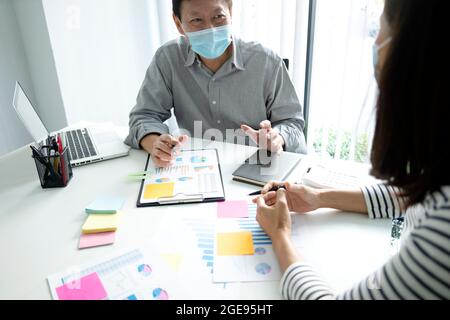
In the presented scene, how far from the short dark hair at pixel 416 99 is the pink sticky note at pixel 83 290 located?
58 cm

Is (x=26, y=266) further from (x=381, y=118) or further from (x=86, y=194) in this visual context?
(x=381, y=118)

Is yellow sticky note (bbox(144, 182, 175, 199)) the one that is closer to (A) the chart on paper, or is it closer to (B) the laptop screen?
(A) the chart on paper

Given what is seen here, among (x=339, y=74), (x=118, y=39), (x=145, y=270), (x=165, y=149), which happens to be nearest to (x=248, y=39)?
(x=339, y=74)

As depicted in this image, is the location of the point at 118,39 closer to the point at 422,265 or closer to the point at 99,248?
the point at 99,248

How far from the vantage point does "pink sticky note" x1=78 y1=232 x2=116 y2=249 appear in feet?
2.72

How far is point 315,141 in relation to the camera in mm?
2246

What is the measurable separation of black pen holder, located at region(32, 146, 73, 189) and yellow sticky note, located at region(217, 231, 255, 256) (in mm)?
548

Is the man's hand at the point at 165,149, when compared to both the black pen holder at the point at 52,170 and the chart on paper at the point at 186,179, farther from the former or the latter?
the black pen holder at the point at 52,170

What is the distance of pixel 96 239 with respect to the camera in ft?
2.78

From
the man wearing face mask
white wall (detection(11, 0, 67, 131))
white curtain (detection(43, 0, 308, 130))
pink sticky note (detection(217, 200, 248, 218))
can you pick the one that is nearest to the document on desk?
pink sticky note (detection(217, 200, 248, 218))

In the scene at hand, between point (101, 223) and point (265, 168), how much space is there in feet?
1.67

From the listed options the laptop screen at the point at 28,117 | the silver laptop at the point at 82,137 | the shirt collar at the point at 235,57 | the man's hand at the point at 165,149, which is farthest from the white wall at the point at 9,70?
the man's hand at the point at 165,149
